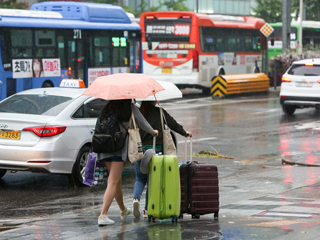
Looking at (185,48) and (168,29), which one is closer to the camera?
(185,48)

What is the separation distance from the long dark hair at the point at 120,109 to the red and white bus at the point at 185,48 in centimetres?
2038

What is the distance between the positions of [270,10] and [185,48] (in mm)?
39846

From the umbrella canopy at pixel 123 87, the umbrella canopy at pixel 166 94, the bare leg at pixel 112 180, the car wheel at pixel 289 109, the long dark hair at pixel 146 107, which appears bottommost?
the car wheel at pixel 289 109

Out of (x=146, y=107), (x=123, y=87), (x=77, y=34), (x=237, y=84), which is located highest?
(x=123, y=87)

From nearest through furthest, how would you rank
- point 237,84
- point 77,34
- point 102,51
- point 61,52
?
point 61,52 → point 77,34 → point 102,51 → point 237,84

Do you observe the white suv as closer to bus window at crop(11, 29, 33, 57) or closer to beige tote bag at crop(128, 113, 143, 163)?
bus window at crop(11, 29, 33, 57)

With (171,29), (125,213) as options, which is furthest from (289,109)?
(125,213)

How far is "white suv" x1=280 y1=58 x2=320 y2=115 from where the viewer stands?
65.8 ft

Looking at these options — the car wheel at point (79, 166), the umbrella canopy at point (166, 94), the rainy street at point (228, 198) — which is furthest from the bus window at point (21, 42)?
the umbrella canopy at point (166, 94)

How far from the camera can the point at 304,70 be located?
801 inches

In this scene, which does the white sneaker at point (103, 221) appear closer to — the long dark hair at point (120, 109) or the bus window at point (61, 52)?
→ the long dark hair at point (120, 109)

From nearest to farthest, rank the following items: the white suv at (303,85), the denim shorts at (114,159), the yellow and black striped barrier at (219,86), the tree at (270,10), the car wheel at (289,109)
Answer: the denim shorts at (114,159) → the white suv at (303,85) → the car wheel at (289,109) → the yellow and black striped barrier at (219,86) → the tree at (270,10)

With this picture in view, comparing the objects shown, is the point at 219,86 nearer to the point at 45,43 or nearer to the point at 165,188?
the point at 45,43

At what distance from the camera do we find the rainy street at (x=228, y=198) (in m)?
6.34
